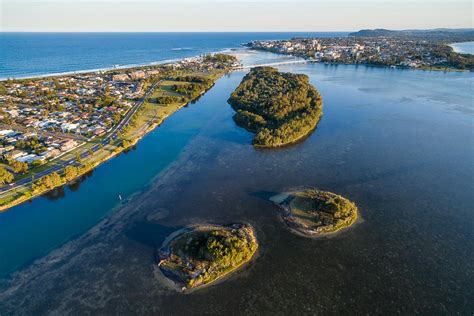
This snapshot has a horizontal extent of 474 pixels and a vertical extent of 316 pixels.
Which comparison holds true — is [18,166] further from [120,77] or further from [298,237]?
[120,77]

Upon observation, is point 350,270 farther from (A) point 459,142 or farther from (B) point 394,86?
(B) point 394,86

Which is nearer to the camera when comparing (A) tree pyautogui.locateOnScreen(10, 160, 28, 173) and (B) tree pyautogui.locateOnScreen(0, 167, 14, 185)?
(B) tree pyautogui.locateOnScreen(0, 167, 14, 185)

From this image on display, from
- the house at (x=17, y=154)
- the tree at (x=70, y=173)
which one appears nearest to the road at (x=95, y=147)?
the tree at (x=70, y=173)

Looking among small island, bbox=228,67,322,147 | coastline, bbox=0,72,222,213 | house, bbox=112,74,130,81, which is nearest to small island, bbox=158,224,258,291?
coastline, bbox=0,72,222,213

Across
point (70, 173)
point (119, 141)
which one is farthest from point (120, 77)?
point (70, 173)

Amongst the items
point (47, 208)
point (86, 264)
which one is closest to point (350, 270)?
point (86, 264)

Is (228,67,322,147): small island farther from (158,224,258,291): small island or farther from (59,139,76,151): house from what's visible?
(59,139,76,151): house

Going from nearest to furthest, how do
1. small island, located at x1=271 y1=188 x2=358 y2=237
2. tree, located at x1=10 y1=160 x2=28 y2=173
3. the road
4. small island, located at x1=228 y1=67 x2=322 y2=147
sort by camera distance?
small island, located at x1=271 y1=188 x2=358 y2=237, the road, tree, located at x1=10 y1=160 x2=28 y2=173, small island, located at x1=228 y1=67 x2=322 y2=147
